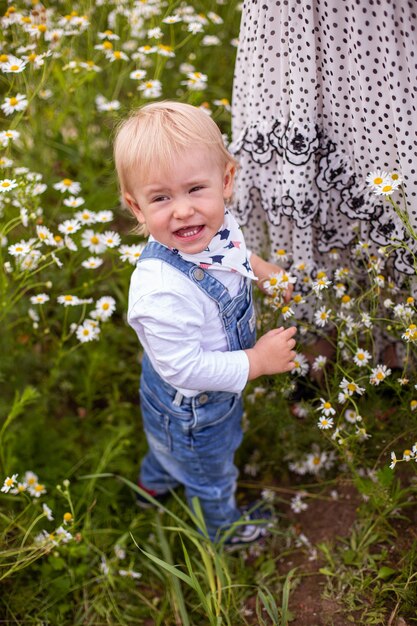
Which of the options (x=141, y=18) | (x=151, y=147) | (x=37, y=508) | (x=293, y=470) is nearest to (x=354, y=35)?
(x=151, y=147)

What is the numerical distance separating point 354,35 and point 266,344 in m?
0.82

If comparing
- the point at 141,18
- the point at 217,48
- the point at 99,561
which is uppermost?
the point at 141,18

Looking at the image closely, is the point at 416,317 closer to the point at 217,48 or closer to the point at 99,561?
the point at 99,561

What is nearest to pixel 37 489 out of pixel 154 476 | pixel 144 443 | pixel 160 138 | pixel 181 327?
pixel 154 476

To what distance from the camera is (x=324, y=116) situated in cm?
185

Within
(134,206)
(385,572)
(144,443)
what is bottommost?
(144,443)

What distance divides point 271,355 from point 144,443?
932 mm

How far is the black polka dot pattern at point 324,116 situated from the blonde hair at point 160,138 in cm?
37

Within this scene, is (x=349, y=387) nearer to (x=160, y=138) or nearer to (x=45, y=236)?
(x=160, y=138)

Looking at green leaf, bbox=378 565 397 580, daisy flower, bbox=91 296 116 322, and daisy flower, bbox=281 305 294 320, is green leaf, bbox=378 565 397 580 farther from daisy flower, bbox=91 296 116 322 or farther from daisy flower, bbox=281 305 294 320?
daisy flower, bbox=91 296 116 322

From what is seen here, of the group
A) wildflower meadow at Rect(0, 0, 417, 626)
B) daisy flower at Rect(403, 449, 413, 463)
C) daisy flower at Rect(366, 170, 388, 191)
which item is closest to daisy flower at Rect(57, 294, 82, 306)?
wildflower meadow at Rect(0, 0, 417, 626)

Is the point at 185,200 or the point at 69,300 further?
the point at 69,300

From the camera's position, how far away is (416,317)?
1867 millimetres

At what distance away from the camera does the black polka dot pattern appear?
65.1 inches
